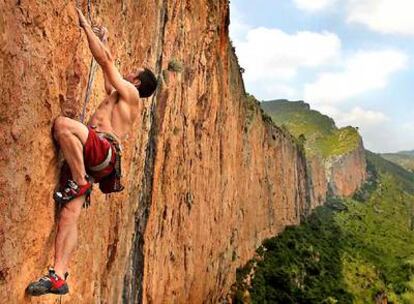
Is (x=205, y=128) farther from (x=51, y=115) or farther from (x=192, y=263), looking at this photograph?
(x=51, y=115)

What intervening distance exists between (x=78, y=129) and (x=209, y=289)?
18875 mm

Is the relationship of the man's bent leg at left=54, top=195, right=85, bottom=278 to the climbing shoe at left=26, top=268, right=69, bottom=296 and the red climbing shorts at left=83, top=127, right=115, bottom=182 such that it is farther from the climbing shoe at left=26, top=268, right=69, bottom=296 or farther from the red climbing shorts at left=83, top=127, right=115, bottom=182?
the red climbing shorts at left=83, top=127, right=115, bottom=182

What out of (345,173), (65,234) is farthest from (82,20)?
(345,173)

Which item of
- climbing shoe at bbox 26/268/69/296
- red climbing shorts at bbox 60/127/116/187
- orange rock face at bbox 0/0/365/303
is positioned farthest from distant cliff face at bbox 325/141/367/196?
climbing shoe at bbox 26/268/69/296

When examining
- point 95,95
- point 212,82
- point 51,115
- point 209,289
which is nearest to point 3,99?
point 51,115

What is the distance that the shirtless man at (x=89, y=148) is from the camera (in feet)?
16.7

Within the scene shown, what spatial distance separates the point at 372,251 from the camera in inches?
2183

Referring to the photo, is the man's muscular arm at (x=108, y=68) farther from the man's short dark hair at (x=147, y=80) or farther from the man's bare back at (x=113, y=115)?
the man's short dark hair at (x=147, y=80)

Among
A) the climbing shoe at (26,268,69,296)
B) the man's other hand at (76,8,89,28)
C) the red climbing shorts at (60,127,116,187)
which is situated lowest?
the climbing shoe at (26,268,69,296)

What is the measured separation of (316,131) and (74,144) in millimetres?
91156

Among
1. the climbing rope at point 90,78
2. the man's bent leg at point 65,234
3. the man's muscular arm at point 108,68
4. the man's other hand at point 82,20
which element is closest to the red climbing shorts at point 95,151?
the man's bent leg at point 65,234

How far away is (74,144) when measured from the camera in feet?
16.6

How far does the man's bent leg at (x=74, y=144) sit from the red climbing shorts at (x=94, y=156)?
0.29ft

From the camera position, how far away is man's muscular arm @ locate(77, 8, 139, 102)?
5.38m
